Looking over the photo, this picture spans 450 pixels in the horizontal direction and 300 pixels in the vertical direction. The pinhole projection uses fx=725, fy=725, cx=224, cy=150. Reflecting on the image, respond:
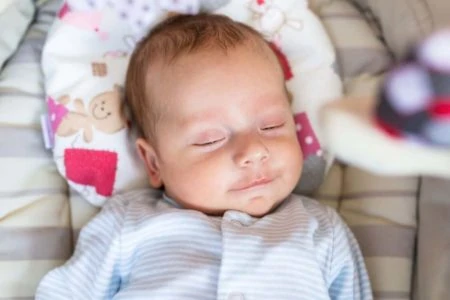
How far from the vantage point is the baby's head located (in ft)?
3.40

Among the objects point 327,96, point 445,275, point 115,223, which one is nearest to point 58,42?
point 115,223

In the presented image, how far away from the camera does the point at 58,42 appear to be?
1.28 metres

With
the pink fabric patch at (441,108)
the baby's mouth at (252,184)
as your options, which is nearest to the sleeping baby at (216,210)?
the baby's mouth at (252,184)

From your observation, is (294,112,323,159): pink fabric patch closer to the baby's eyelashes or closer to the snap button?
the baby's eyelashes

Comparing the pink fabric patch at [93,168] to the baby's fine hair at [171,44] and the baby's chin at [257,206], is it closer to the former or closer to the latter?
the baby's fine hair at [171,44]

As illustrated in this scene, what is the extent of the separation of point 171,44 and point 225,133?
176 millimetres

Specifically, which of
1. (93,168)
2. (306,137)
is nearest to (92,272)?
(93,168)

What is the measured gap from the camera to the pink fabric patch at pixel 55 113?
1.21 metres

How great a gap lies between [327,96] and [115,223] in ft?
1.37

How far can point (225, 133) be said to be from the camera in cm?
104

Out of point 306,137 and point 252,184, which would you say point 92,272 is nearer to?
point 252,184

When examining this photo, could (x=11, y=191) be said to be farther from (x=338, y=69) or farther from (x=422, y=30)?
(x=422, y=30)

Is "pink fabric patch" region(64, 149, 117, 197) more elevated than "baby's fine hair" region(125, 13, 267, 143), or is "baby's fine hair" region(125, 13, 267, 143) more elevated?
"baby's fine hair" region(125, 13, 267, 143)

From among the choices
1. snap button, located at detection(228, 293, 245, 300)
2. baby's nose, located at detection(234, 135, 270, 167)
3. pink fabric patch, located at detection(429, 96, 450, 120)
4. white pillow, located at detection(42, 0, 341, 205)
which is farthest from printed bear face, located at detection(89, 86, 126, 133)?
pink fabric patch, located at detection(429, 96, 450, 120)
